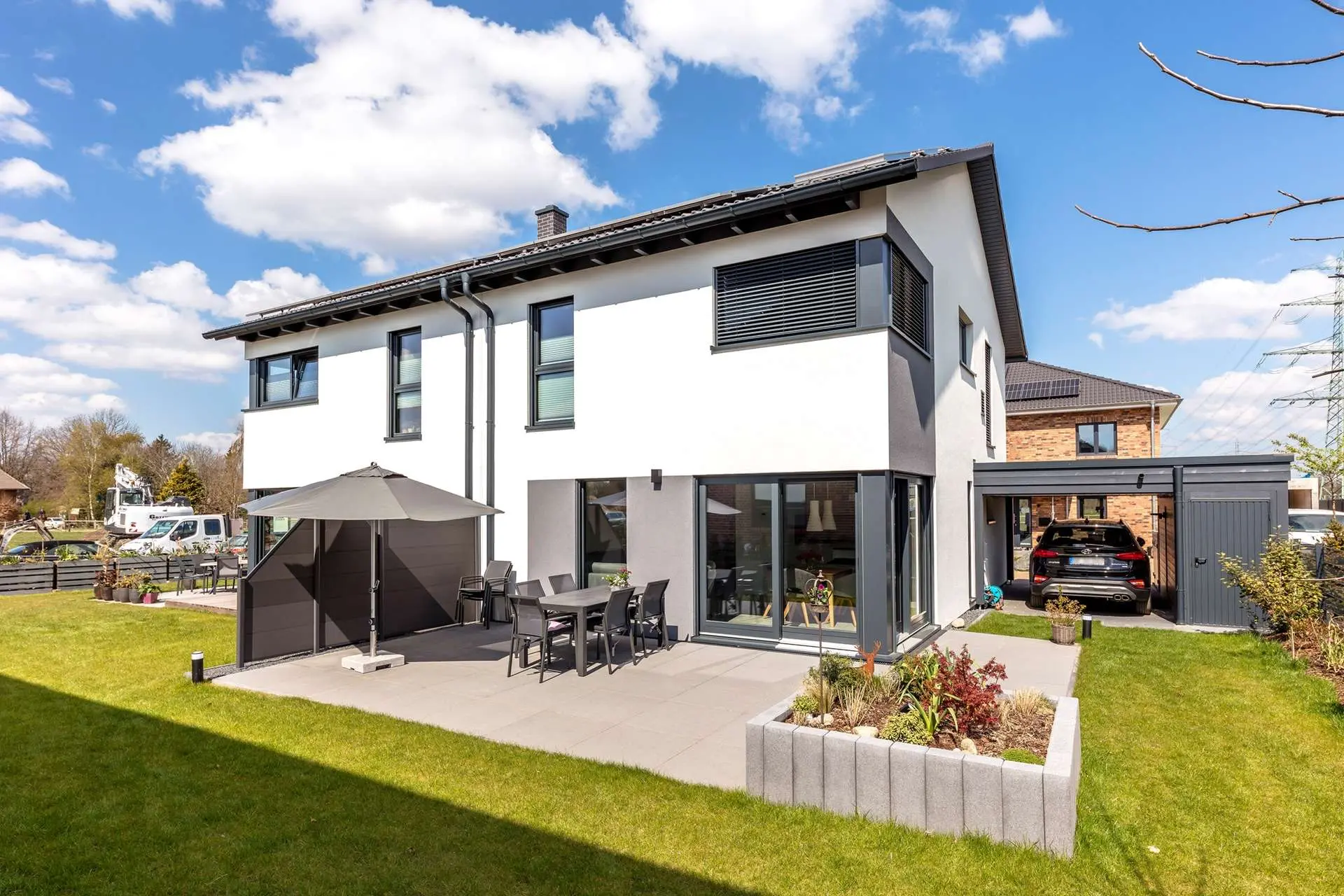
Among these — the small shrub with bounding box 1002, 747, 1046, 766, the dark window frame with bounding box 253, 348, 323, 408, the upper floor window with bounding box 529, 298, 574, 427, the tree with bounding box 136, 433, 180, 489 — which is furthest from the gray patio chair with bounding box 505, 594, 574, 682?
the tree with bounding box 136, 433, 180, 489

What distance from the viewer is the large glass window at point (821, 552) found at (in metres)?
8.85

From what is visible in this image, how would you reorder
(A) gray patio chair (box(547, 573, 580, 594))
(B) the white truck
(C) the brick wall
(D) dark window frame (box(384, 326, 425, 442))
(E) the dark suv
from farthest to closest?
(B) the white truck < (C) the brick wall < (D) dark window frame (box(384, 326, 425, 442)) < (E) the dark suv < (A) gray patio chair (box(547, 573, 580, 594))

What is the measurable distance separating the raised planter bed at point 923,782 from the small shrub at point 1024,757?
0.18 ft

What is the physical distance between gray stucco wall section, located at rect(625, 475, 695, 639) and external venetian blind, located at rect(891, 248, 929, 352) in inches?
136

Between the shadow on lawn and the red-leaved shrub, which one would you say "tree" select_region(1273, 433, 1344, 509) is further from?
the shadow on lawn

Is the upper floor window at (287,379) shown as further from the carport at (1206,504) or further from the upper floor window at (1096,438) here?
the upper floor window at (1096,438)

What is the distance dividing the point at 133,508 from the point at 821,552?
35768mm

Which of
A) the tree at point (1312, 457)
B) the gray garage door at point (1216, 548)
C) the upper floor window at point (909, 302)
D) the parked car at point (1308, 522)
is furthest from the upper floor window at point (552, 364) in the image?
the parked car at point (1308, 522)

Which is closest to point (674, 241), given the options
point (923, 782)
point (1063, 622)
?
point (1063, 622)

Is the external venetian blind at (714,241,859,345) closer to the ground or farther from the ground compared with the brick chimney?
closer to the ground

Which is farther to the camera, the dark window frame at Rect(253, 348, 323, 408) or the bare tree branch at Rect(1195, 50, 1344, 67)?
the dark window frame at Rect(253, 348, 323, 408)

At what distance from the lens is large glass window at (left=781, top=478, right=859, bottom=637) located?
8.85 metres

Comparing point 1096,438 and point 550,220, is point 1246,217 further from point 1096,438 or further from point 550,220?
point 1096,438

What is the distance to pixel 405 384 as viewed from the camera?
43.4 feet
